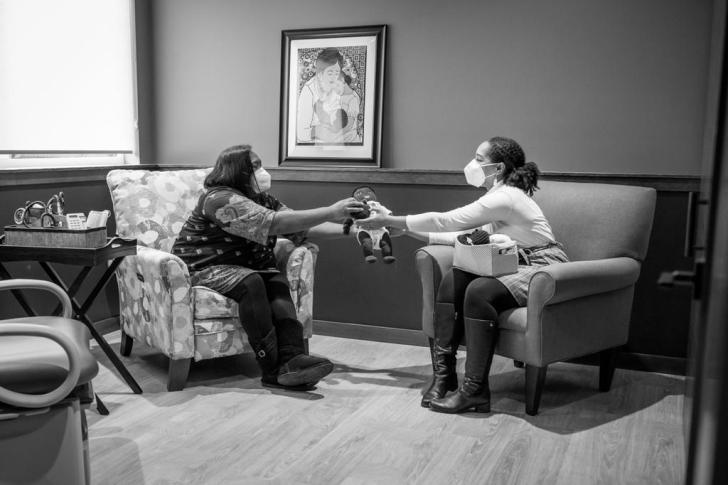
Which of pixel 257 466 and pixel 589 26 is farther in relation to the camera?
pixel 589 26

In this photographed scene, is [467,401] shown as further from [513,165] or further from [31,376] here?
[31,376]

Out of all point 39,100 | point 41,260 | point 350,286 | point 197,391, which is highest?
point 39,100

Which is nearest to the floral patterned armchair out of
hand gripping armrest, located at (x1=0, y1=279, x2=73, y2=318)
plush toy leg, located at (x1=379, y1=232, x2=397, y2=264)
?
plush toy leg, located at (x1=379, y1=232, x2=397, y2=264)

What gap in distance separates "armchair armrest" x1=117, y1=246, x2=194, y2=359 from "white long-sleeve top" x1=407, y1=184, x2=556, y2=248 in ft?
3.39

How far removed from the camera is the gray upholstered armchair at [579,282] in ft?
9.54

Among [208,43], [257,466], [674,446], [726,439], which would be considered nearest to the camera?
[726,439]

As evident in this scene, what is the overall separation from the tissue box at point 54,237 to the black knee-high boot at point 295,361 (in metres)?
0.86

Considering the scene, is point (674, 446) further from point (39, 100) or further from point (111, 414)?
point (39, 100)

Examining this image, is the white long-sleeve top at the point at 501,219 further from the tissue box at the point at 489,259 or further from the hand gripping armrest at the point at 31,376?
the hand gripping armrest at the point at 31,376

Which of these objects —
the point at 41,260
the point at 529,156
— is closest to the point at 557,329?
the point at 529,156

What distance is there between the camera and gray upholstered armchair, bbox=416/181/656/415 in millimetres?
2908

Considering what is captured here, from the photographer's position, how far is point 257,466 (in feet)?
8.13

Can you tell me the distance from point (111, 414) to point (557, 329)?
1803 mm

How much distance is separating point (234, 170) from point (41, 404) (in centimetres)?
173
